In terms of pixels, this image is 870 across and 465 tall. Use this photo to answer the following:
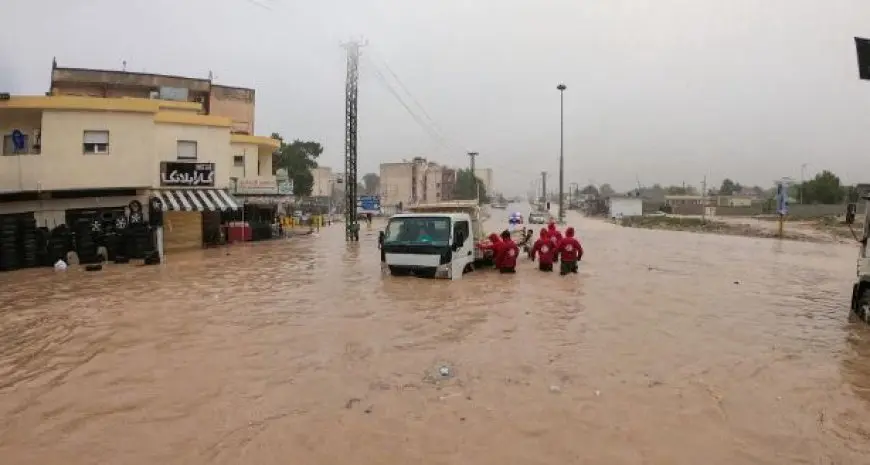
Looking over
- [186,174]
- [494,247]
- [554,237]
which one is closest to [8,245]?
[186,174]

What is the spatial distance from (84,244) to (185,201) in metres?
4.49

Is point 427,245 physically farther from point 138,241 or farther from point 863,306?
point 138,241

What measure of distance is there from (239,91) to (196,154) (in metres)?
19.6

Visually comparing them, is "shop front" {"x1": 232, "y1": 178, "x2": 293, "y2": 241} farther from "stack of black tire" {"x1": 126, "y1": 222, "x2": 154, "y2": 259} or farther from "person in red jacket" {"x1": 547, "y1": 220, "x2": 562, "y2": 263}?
"person in red jacket" {"x1": 547, "y1": 220, "x2": 562, "y2": 263}

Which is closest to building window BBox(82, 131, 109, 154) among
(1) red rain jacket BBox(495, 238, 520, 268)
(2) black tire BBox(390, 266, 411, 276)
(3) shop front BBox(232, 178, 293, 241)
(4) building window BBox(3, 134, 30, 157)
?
(4) building window BBox(3, 134, 30, 157)

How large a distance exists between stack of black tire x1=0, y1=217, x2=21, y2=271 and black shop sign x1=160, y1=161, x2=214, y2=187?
5.89m

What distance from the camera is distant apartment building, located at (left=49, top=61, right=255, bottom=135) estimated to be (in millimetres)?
37844

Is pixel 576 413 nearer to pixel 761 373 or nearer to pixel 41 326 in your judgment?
pixel 761 373

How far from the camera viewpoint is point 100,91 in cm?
3809

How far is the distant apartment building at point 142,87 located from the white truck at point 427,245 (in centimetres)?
2482

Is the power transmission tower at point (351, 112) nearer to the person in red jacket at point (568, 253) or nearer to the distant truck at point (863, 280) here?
the person in red jacket at point (568, 253)

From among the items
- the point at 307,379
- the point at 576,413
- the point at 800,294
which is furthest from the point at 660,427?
the point at 800,294

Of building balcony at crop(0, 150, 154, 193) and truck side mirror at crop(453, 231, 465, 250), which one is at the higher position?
building balcony at crop(0, 150, 154, 193)

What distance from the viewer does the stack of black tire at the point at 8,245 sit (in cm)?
1758
